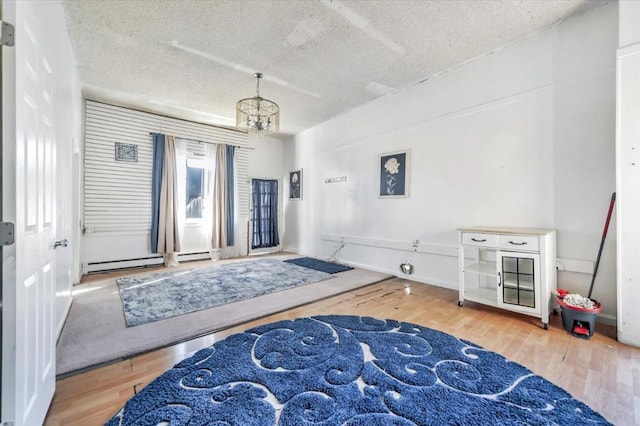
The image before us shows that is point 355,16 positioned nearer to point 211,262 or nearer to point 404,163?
point 404,163

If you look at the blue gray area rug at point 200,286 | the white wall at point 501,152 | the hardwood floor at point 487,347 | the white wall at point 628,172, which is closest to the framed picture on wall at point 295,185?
the white wall at point 501,152

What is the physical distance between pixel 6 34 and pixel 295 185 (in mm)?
6117

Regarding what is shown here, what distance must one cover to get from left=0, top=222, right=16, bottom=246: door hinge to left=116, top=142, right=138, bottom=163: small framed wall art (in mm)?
5069

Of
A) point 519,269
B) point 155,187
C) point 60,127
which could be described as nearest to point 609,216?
point 519,269

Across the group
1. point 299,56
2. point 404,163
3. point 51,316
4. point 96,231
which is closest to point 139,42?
point 299,56

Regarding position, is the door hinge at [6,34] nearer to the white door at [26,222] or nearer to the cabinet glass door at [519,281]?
the white door at [26,222]

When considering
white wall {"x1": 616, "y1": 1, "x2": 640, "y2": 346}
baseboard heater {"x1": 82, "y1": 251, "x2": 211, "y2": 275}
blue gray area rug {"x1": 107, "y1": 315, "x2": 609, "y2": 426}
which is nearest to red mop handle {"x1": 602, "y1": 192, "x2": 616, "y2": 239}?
white wall {"x1": 616, "y1": 1, "x2": 640, "y2": 346}

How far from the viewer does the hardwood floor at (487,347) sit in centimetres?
160

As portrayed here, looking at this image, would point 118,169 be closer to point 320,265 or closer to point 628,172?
point 320,265

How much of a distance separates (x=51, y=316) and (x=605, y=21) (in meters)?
5.37

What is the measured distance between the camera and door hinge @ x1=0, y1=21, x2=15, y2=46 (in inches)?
42.0

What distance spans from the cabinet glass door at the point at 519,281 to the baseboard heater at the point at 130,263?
581 cm

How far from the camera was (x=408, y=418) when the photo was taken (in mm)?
1465

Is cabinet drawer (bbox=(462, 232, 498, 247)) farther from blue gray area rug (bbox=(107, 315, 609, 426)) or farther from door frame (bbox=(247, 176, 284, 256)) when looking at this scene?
door frame (bbox=(247, 176, 284, 256))
